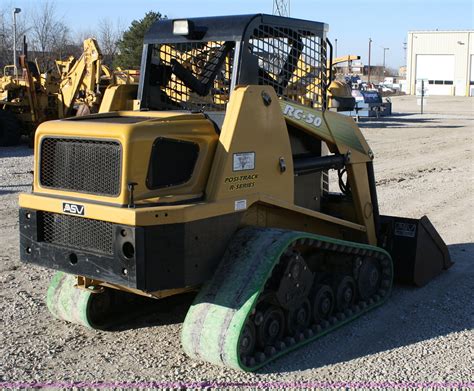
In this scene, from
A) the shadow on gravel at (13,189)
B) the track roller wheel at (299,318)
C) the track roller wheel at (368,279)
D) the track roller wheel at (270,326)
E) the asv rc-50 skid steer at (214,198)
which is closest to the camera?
the asv rc-50 skid steer at (214,198)

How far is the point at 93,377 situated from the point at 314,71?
122 inches

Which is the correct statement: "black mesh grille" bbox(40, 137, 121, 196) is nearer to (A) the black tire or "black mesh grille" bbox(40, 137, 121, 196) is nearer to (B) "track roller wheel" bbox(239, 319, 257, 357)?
(B) "track roller wheel" bbox(239, 319, 257, 357)

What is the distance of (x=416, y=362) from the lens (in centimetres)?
491

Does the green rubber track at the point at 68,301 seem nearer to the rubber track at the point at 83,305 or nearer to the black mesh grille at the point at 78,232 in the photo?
the rubber track at the point at 83,305

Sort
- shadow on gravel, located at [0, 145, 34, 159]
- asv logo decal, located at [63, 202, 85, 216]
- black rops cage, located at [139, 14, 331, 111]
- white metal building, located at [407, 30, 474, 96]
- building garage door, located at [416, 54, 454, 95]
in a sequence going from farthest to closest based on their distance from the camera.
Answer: building garage door, located at [416, 54, 454, 95] < white metal building, located at [407, 30, 474, 96] < shadow on gravel, located at [0, 145, 34, 159] < black rops cage, located at [139, 14, 331, 111] < asv logo decal, located at [63, 202, 85, 216]

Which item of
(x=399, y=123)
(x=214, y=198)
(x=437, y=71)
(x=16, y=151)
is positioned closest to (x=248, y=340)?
(x=214, y=198)

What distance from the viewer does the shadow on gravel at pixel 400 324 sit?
4973 mm

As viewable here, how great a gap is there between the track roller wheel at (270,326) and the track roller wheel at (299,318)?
3.0 inches

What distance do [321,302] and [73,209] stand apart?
2096mm

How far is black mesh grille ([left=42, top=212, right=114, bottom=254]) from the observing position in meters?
4.46

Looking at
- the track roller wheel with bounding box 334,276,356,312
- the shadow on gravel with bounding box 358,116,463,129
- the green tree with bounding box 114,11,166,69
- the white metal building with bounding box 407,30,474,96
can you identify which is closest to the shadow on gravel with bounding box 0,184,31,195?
the track roller wheel with bounding box 334,276,356,312

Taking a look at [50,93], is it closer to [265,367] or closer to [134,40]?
[265,367]

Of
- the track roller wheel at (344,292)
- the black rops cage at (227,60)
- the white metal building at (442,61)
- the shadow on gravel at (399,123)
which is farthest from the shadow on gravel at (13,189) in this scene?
the white metal building at (442,61)

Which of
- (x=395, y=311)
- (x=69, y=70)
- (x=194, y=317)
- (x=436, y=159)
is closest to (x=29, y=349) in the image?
(x=194, y=317)
